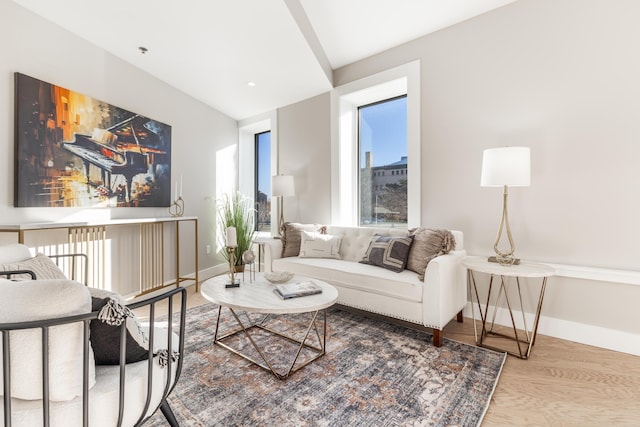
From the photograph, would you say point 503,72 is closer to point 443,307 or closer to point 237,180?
point 443,307

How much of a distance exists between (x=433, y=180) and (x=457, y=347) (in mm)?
1544

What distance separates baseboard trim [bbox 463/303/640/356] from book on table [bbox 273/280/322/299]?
180 centimetres

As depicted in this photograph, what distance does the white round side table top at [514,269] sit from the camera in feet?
6.50

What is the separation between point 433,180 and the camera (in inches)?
119

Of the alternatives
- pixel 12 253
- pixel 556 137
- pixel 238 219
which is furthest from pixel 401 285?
pixel 238 219

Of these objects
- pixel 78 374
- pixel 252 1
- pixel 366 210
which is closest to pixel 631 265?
pixel 366 210

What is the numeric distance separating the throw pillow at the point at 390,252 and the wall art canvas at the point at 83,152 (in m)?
2.52

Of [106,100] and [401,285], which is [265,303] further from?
[106,100]

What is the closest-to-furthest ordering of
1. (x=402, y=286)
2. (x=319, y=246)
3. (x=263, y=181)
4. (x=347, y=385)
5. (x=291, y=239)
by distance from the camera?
(x=347, y=385) → (x=402, y=286) → (x=319, y=246) → (x=291, y=239) → (x=263, y=181)

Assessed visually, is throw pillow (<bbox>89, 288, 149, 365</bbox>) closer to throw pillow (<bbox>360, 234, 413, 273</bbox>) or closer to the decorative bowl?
the decorative bowl

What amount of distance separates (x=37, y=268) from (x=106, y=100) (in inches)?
81.8

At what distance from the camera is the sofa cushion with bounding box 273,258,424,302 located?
232 centimetres

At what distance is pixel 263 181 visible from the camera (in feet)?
16.6

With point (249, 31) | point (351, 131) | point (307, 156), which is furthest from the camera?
point (307, 156)
